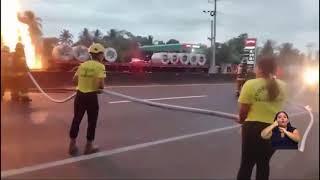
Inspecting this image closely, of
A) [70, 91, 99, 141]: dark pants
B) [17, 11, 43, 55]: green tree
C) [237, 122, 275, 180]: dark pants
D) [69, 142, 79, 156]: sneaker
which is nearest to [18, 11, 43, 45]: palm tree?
[17, 11, 43, 55]: green tree

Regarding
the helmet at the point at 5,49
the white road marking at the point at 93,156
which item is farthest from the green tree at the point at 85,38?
the white road marking at the point at 93,156

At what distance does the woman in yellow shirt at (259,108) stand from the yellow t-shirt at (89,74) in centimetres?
69

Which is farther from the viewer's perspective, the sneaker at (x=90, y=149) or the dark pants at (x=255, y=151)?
the dark pants at (x=255, y=151)

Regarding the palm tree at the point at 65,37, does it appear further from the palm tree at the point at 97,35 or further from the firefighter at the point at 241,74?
the firefighter at the point at 241,74

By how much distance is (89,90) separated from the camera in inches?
64.5

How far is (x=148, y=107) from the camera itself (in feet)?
6.92

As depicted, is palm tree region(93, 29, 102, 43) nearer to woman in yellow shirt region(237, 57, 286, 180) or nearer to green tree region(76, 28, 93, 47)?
green tree region(76, 28, 93, 47)

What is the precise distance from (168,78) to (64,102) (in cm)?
40

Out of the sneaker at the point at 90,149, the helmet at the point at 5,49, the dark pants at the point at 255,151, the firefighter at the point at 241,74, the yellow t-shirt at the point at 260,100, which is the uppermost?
the helmet at the point at 5,49

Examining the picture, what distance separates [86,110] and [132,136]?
21.3 inches

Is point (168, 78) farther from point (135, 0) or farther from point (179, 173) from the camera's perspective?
point (179, 173)

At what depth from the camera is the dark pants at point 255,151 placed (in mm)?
2473

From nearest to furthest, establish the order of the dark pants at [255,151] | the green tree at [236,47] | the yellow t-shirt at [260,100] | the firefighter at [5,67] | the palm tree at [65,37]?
the firefighter at [5,67], the palm tree at [65,37], the green tree at [236,47], the yellow t-shirt at [260,100], the dark pants at [255,151]

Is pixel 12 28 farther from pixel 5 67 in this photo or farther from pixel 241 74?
pixel 241 74
